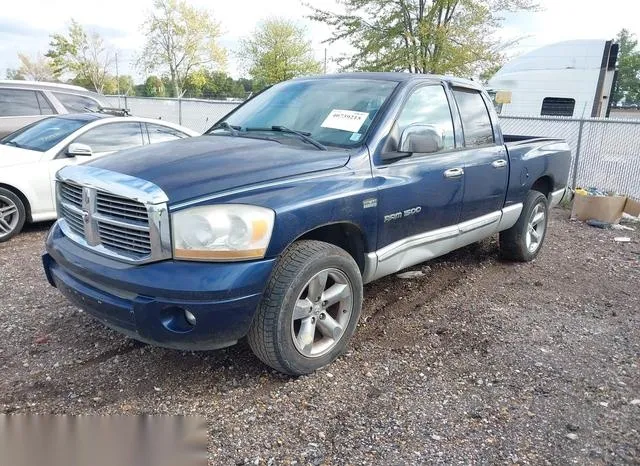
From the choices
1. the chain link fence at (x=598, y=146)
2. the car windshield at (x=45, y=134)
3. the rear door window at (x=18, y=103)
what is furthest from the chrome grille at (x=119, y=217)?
the chain link fence at (x=598, y=146)

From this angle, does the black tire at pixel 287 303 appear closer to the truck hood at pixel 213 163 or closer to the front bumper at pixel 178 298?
the front bumper at pixel 178 298

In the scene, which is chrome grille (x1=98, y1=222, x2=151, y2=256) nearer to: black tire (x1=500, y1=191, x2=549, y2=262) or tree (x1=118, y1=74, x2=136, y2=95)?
black tire (x1=500, y1=191, x2=549, y2=262)

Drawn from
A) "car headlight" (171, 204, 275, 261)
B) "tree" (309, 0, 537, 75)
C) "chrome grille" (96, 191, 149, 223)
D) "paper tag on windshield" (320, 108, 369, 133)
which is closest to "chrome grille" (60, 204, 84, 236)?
"chrome grille" (96, 191, 149, 223)

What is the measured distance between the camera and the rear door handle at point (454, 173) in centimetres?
387

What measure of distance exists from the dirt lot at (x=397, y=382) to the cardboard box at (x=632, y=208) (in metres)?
3.91

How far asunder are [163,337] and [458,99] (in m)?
3.11

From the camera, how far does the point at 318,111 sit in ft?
12.2

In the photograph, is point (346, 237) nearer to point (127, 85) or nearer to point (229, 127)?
point (229, 127)

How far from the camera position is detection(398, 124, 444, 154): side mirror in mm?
3379

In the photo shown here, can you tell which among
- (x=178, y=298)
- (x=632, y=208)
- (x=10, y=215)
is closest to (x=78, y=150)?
(x=10, y=215)

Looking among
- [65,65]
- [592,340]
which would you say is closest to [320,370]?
[592,340]

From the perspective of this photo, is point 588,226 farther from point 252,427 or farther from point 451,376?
point 252,427

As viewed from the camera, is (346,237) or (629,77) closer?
(346,237)

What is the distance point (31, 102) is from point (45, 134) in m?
2.77
